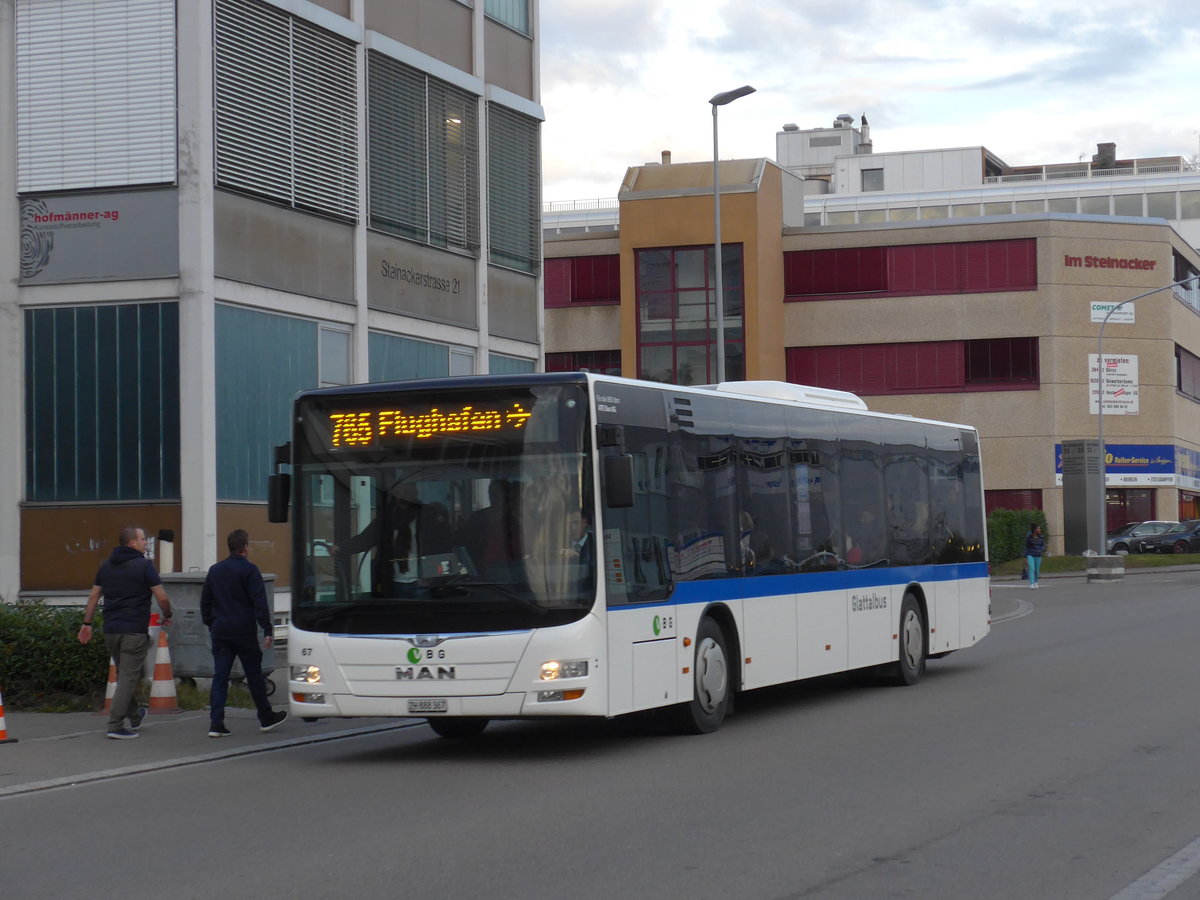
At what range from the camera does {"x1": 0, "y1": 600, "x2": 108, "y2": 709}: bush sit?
53.2ft

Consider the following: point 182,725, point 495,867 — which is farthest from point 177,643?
point 495,867

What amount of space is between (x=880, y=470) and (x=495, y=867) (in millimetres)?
10355

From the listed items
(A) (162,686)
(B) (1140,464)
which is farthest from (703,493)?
(B) (1140,464)

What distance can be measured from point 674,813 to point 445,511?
3460mm

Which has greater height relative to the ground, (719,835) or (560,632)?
(560,632)

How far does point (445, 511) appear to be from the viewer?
12156mm

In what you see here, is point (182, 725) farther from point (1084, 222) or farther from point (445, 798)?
point (1084, 222)

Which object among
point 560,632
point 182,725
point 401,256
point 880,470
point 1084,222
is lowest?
point 182,725

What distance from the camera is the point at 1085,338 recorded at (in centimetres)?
6162

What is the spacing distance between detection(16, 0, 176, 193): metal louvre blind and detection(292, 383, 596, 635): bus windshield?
33.4 feet

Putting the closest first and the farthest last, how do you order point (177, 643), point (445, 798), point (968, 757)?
point (445, 798) → point (968, 757) → point (177, 643)

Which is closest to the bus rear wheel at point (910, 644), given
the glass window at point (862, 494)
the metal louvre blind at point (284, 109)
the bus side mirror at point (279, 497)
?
the glass window at point (862, 494)

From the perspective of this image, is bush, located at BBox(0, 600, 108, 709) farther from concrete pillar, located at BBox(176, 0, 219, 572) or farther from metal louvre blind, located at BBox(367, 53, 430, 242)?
metal louvre blind, located at BBox(367, 53, 430, 242)

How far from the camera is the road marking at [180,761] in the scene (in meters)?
11.3
